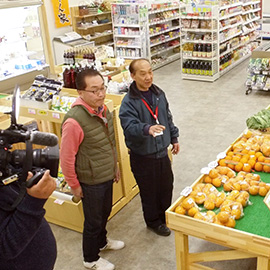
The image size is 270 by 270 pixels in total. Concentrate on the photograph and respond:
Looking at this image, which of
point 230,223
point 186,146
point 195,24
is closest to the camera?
point 230,223

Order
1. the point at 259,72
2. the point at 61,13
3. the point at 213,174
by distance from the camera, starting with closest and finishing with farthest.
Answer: the point at 213,174
the point at 259,72
the point at 61,13

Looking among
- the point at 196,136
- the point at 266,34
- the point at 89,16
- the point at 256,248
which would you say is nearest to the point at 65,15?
the point at 89,16

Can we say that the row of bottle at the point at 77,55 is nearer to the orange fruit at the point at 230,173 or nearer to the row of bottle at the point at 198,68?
the orange fruit at the point at 230,173

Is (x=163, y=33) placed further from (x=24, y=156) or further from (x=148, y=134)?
(x=24, y=156)

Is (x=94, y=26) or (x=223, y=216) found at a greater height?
(x=94, y=26)

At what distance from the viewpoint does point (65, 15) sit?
10.4 metres

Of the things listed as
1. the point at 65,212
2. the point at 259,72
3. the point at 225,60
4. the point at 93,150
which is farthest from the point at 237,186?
the point at 225,60

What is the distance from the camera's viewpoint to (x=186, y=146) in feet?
19.3

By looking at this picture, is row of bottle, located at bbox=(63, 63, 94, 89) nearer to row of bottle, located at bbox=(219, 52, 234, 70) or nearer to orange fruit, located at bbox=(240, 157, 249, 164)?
orange fruit, located at bbox=(240, 157, 249, 164)

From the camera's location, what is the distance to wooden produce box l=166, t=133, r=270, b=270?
8.45 ft

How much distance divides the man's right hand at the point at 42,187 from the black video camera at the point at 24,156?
0.7 inches

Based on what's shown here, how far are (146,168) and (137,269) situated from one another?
91cm

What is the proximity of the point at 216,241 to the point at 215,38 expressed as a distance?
7.11 m

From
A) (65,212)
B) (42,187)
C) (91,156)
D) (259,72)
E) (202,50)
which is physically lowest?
(65,212)
